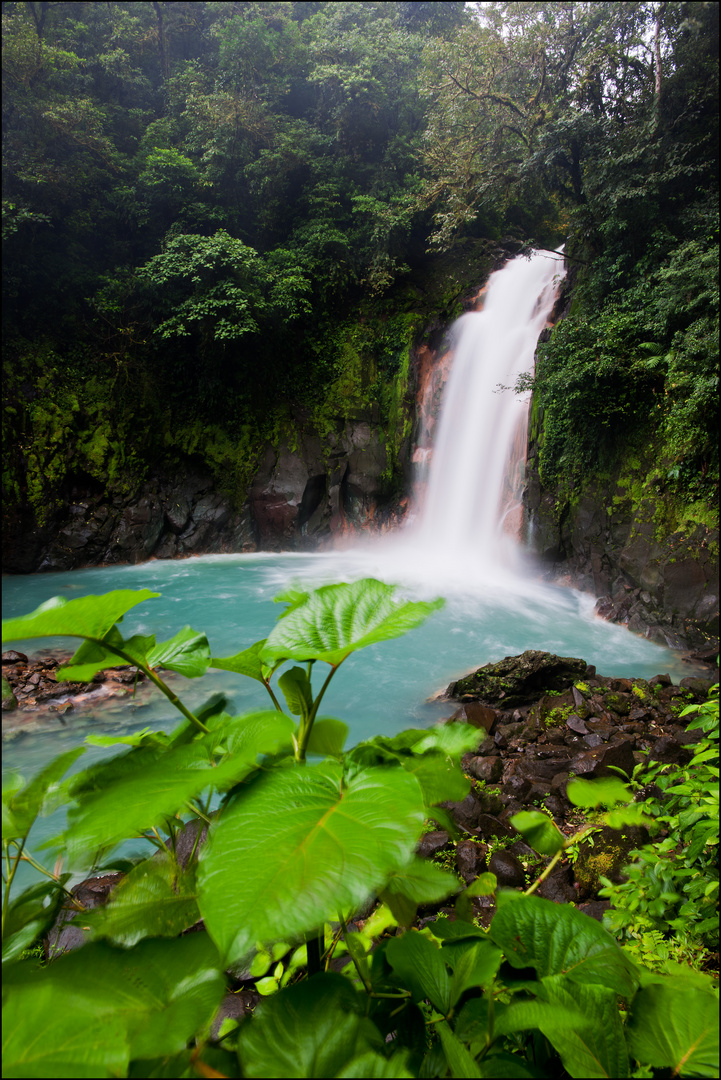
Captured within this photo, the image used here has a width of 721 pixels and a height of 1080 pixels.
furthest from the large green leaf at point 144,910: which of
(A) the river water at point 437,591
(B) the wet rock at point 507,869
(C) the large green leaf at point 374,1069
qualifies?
(A) the river water at point 437,591

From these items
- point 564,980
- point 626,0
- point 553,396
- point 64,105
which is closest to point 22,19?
point 64,105

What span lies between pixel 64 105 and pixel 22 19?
Answer: 285 cm

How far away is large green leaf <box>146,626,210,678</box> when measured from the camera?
66 centimetres

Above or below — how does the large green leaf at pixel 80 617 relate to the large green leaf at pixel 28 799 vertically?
above

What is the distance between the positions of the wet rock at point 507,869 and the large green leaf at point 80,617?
86.9 inches

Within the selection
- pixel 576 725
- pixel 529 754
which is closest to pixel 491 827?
pixel 529 754

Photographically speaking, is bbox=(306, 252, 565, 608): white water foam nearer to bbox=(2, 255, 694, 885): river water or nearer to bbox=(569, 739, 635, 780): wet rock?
bbox=(2, 255, 694, 885): river water

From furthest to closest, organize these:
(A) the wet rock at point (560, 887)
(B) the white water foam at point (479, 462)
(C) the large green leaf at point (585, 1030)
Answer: (B) the white water foam at point (479, 462)
(A) the wet rock at point (560, 887)
(C) the large green leaf at point (585, 1030)

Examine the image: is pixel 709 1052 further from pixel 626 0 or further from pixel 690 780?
pixel 626 0

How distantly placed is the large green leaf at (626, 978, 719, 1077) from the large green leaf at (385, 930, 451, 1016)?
18 centimetres

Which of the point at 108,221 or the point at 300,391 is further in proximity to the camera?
the point at 300,391

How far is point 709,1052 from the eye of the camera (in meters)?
0.45

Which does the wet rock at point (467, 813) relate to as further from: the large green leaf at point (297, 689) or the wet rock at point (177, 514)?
the wet rock at point (177, 514)

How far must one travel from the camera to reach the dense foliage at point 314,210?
288 inches
